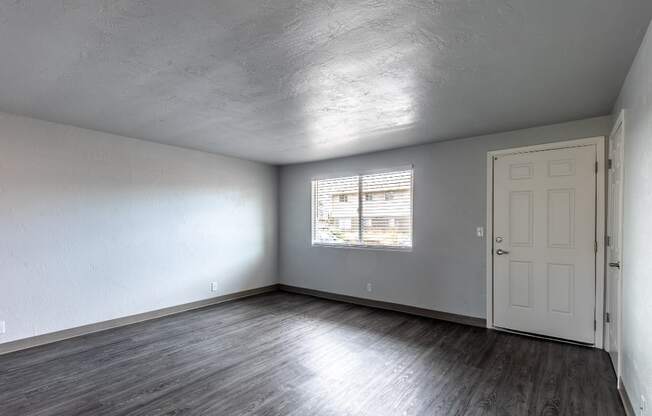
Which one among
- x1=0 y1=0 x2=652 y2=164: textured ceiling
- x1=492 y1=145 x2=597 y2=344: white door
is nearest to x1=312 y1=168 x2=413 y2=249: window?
x1=492 y1=145 x2=597 y2=344: white door

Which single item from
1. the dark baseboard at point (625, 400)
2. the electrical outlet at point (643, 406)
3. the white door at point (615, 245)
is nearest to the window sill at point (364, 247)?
the white door at point (615, 245)

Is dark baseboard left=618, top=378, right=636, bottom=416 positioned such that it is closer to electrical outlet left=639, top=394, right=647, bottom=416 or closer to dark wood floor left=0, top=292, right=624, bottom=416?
dark wood floor left=0, top=292, right=624, bottom=416

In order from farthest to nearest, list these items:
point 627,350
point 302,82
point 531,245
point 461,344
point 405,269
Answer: point 405,269 < point 531,245 < point 461,344 < point 302,82 < point 627,350

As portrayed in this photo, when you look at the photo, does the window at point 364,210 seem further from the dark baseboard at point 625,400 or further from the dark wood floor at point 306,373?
the dark baseboard at point 625,400

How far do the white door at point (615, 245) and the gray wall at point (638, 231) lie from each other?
210 mm

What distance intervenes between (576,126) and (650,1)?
2289 mm

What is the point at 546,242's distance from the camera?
3.67 meters

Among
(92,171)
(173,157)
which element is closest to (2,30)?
(92,171)

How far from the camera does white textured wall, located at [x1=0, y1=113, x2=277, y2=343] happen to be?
11.3 feet

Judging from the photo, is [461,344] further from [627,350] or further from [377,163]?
[377,163]

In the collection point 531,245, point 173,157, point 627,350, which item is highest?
point 173,157

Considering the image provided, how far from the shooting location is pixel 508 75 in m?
2.41

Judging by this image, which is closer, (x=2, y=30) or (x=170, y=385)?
(x=2, y=30)

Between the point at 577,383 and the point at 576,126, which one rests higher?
the point at 576,126
